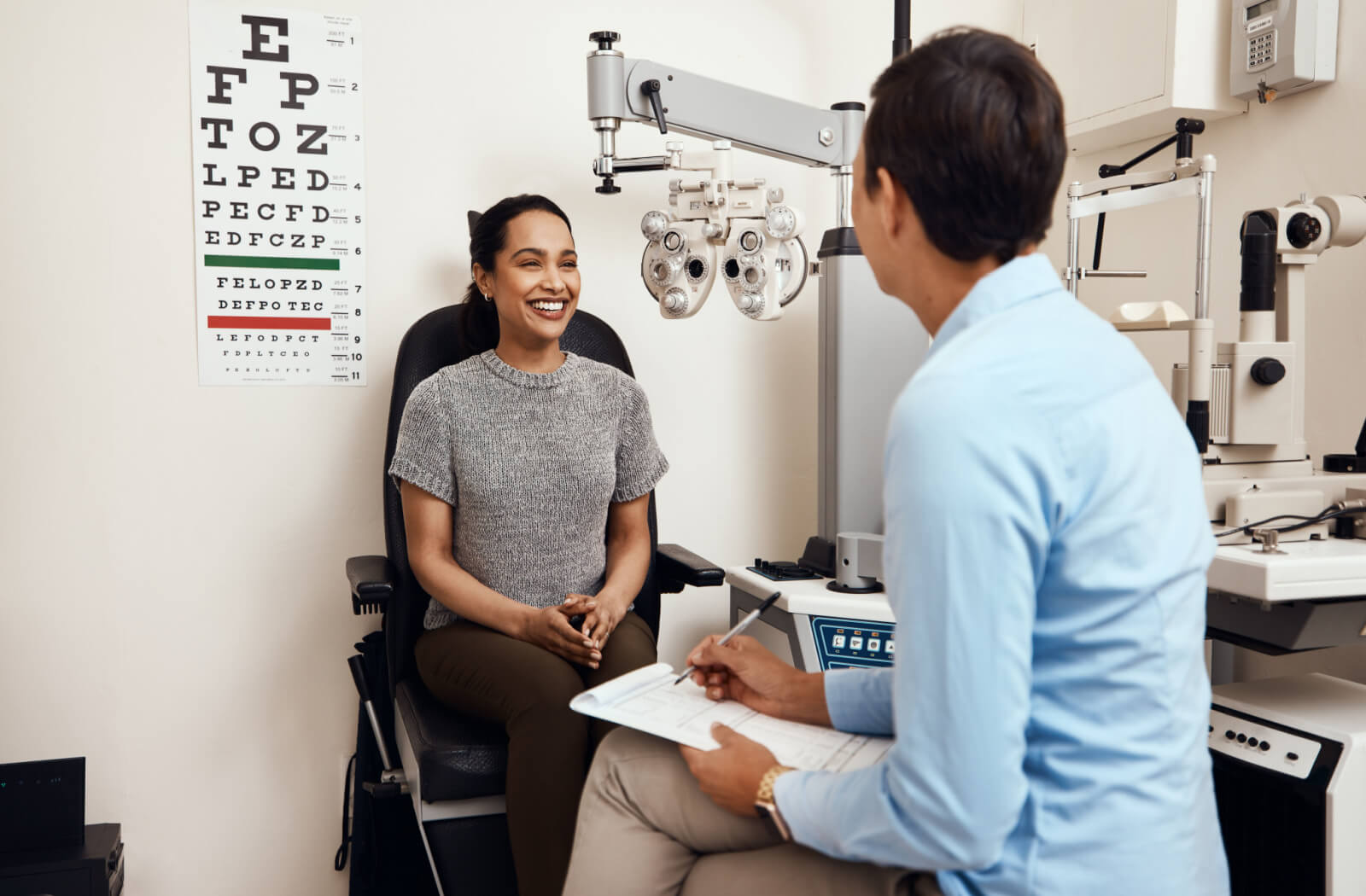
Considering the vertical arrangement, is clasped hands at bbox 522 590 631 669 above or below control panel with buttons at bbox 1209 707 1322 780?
above

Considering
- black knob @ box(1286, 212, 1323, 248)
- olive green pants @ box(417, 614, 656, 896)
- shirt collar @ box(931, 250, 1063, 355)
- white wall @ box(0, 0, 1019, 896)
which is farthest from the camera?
white wall @ box(0, 0, 1019, 896)

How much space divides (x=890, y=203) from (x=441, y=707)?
3.51 feet

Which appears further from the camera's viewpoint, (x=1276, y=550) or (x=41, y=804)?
(x=41, y=804)

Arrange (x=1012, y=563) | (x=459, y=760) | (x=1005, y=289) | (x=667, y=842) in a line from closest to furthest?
(x=1012, y=563)
(x=1005, y=289)
(x=667, y=842)
(x=459, y=760)

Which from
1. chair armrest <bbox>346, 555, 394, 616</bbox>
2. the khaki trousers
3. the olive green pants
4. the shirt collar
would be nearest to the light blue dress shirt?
the shirt collar

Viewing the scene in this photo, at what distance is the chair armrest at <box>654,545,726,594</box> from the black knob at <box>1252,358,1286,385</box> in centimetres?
88

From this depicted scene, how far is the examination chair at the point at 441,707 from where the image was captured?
54.1 inches

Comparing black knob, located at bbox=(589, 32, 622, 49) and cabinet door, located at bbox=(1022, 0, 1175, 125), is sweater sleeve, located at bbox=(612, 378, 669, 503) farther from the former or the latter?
cabinet door, located at bbox=(1022, 0, 1175, 125)

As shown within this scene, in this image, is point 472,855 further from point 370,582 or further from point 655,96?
point 655,96

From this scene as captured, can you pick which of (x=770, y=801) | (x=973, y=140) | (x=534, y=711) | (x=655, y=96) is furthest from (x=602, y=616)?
(x=973, y=140)

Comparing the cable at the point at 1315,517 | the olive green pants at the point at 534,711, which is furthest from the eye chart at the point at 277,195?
the cable at the point at 1315,517

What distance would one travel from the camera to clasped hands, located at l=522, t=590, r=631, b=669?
150 cm

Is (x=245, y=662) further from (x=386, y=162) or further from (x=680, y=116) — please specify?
(x=680, y=116)

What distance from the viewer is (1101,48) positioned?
7.16 ft
